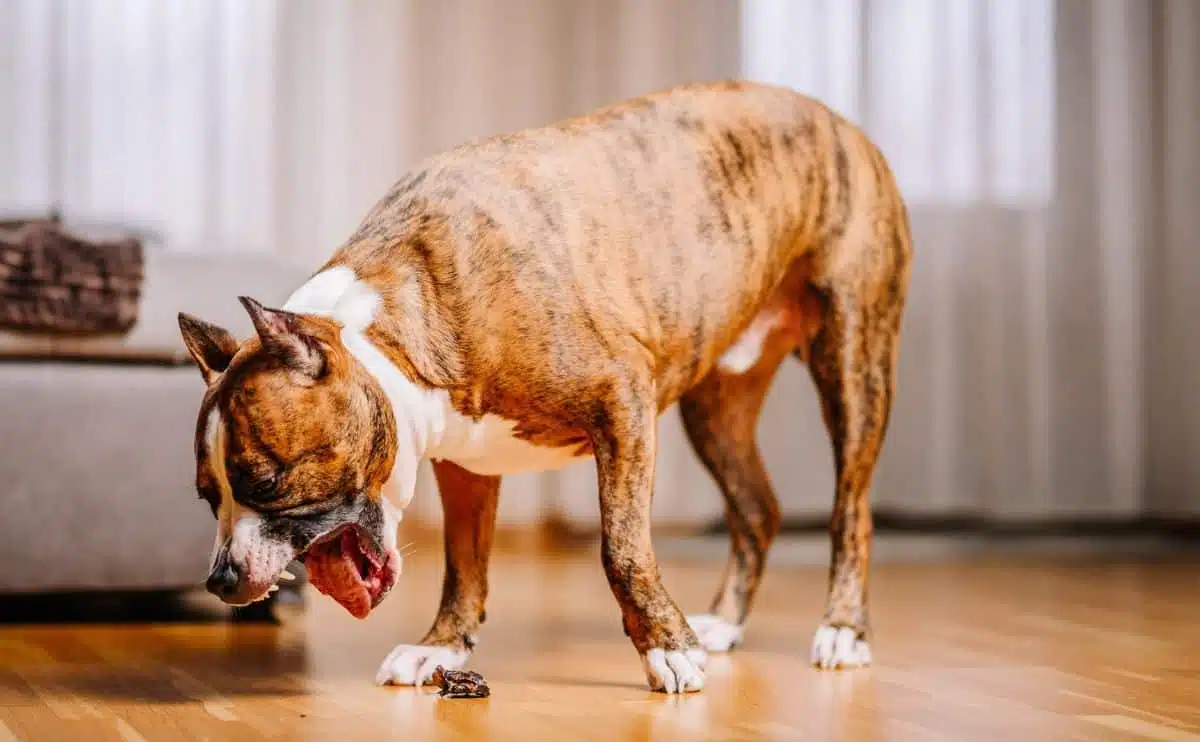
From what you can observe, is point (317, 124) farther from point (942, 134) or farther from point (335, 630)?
point (335, 630)

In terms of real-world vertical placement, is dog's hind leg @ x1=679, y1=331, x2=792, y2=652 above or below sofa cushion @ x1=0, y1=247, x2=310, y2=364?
below

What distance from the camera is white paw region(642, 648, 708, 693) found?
1843mm

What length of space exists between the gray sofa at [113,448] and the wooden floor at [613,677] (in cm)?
11

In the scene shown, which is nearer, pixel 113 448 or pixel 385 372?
pixel 385 372

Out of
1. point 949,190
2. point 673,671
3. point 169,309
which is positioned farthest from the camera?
point 949,190

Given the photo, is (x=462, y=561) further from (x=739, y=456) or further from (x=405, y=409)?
(x=739, y=456)

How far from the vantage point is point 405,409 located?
5.79 ft

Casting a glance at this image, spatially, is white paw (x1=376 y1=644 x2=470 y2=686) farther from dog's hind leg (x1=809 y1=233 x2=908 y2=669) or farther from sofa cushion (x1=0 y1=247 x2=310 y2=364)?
sofa cushion (x1=0 y1=247 x2=310 y2=364)

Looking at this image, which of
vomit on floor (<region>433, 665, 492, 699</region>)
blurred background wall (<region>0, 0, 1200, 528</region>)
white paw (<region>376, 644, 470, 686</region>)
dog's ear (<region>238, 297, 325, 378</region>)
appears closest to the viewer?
dog's ear (<region>238, 297, 325, 378</region>)

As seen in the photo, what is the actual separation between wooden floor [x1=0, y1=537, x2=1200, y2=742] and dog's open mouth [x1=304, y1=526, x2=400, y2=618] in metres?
0.13

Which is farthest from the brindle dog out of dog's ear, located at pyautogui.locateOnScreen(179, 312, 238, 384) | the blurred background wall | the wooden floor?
the blurred background wall

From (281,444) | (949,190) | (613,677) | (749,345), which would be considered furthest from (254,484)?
(949,190)

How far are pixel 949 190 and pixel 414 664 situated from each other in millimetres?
2753

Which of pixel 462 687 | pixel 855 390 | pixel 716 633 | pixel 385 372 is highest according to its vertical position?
pixel 385 372
